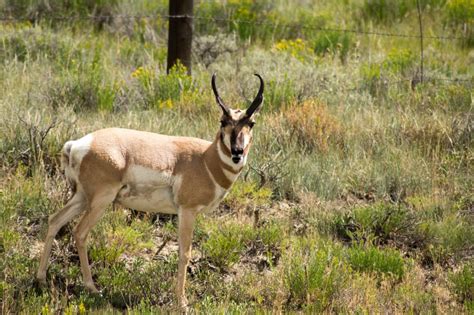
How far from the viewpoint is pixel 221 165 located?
623cm

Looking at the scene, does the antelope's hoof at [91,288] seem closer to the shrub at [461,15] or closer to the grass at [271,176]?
the grass at [271,176]

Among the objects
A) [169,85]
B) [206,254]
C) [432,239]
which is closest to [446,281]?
[432,239]

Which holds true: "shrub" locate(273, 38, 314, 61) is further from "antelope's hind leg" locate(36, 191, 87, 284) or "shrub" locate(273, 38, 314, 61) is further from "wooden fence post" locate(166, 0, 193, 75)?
"antelope's hind leg" locate(36, 191, 87, 284)

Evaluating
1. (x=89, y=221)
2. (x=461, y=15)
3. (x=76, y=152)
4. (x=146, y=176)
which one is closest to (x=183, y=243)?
(x=146, y=176)

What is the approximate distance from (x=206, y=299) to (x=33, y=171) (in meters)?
2.63

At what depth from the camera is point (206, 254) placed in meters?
7.17

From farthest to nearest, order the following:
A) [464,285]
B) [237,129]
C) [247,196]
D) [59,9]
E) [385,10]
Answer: [385,10] < [59,9] < [247,196] < [464,285] < [237,129]

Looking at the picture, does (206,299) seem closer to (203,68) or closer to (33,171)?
(33,171)

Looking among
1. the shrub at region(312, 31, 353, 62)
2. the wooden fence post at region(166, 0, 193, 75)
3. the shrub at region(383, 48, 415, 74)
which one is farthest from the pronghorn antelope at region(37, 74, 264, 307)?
the shrub at region(312, 31, 353, 62)

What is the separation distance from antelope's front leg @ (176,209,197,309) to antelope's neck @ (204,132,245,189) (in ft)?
1.03

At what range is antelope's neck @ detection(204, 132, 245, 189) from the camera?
20.3 feet

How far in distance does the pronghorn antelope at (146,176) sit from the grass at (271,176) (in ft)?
1.73

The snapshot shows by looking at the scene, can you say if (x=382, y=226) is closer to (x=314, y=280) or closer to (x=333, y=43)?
(x=314, y=280)

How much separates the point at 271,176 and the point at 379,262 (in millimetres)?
1843
